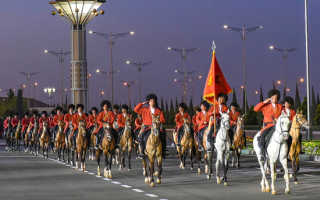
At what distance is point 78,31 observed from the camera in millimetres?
56750

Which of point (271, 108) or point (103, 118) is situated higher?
point (103, 118)

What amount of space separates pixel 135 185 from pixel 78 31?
3308 cm

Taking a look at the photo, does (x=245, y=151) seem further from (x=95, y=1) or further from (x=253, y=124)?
(x=253, y=124)

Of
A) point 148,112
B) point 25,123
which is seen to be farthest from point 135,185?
point 25,123

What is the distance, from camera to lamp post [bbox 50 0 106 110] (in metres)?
54.8

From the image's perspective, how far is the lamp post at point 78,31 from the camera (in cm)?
5475

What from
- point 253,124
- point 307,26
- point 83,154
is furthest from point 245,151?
point 253,124

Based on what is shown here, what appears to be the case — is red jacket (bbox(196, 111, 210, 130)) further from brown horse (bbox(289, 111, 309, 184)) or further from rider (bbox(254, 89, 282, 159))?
rider (bbox(254, 89, 282, 159))

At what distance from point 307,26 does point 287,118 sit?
76.3 ft

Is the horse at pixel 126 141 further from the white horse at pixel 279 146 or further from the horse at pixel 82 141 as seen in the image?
the white horse at pixel 279 146

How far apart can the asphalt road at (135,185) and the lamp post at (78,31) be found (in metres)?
22.6

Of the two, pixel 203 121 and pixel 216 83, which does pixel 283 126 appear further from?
pixel 203 121

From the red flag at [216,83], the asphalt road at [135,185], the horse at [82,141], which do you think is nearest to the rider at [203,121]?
the red flag at [216,83]

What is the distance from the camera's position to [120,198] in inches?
814
